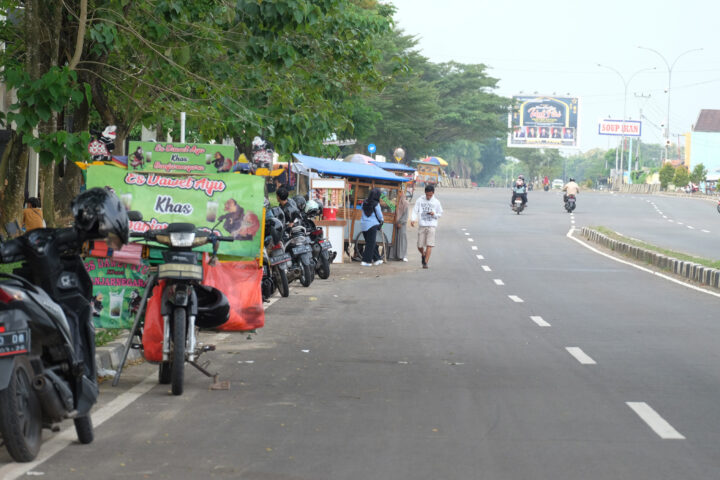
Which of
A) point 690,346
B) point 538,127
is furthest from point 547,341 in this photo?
point 538,127

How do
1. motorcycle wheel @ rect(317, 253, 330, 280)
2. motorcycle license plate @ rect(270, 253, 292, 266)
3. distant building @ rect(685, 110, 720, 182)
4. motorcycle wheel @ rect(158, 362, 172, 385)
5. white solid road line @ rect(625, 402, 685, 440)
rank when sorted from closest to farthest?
white solid road line @ rect(625, 402, 685, 440)
motorcycle wheel @ rect(158, 362, 172, 385)
motorcycle license plate @ rect(270, 253, 292, 266)
motorcycle wheel @ rect(317, 253, 330, 280)
distant building @ rect(685, 110, 720, 182)

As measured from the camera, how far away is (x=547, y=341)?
11.9 metres

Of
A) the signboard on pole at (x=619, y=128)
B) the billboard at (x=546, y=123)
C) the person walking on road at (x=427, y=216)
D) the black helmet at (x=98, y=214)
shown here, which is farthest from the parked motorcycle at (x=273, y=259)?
the signboard on pole at (x=619, y=128)

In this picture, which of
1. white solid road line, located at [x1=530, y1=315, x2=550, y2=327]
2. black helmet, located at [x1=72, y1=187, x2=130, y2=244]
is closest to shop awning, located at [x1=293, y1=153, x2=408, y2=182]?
white solid road line, located at [x1=530, y1=315, x2=550, y2=327]

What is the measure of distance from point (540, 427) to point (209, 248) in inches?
145

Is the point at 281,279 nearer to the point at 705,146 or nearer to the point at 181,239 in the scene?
the point at 181,239

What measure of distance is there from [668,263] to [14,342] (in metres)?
21.2

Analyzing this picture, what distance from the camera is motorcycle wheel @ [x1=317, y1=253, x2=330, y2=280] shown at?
2014 centimetres

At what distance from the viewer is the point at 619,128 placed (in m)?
134

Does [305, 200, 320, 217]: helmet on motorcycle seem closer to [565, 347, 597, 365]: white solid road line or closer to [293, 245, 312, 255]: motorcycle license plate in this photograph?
[293, 245, 312, 255]: motorcycle license plate

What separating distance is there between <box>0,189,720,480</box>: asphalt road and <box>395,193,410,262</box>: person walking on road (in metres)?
9.28

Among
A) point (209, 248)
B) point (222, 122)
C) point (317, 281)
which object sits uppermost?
point (222, 122)

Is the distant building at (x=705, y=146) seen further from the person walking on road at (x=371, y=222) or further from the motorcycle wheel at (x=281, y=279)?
the motorcycle wheel at (x=281, y=279)

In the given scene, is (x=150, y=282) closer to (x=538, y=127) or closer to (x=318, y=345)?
(x=318, y=345)
